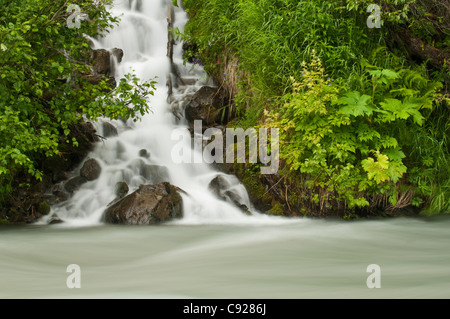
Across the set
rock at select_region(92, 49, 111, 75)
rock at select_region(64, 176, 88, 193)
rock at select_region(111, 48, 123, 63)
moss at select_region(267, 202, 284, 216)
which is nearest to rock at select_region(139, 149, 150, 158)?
rock at select_region(64, 176, 88, 193)

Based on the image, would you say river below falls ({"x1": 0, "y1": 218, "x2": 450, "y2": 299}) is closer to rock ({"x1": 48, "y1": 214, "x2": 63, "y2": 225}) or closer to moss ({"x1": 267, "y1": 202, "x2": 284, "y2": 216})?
rock ({"x1": 48, "y1": 214, "x2": 63, "y2": 225})

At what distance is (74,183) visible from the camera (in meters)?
6.84

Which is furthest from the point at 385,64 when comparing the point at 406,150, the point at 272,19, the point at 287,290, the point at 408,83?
the point at 287,290

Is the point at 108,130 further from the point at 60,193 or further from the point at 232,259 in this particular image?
the point at 232,259

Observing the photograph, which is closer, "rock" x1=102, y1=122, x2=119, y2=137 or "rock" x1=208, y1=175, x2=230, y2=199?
"rock" x1=208, y1=175, x2=230, y2=199

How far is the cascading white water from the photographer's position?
6535 mm

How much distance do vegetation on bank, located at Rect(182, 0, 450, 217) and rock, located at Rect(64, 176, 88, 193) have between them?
2464mm

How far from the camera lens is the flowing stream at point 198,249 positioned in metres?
3.64

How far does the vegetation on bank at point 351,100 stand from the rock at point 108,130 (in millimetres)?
2129

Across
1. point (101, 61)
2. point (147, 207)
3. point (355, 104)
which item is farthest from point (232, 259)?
point (101, 61)

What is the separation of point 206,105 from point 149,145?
1.15 metres

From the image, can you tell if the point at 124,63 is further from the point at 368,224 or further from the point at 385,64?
the point at 368,224

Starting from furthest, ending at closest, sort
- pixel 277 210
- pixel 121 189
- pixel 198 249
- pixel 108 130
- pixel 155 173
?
pixel 108 130
pixel 155 173
pixel 121 189
pixel 277 210
pixel 198 249

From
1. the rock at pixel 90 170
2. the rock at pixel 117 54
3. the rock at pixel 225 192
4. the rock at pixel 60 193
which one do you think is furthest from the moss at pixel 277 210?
the rock at pixel 117 54
